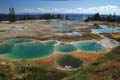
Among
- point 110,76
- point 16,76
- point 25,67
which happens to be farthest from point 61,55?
point 110,76

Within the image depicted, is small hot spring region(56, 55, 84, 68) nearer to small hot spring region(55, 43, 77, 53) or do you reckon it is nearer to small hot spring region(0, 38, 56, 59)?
small hot spring region(0, 38, 56, 59)

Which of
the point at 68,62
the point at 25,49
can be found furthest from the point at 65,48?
the point at 68,62

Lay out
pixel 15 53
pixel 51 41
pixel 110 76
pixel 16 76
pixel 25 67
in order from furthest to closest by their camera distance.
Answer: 1. pixel 51 41
2. pixel 15 53
3. pixel 25 67
4. pixel 16 76
5. pixel 110 76

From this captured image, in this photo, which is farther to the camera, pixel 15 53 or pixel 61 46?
pixel 61 46

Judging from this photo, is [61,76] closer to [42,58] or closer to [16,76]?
A: [16,76]

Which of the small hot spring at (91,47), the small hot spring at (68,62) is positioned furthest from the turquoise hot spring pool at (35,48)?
the small hot spring at (68,62)

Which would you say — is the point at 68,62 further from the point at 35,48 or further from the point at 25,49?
the point at 25,49

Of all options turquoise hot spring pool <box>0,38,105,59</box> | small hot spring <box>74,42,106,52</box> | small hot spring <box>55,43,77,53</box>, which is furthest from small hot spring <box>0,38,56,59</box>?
small hot spring <box>74,42,106,52</box>
